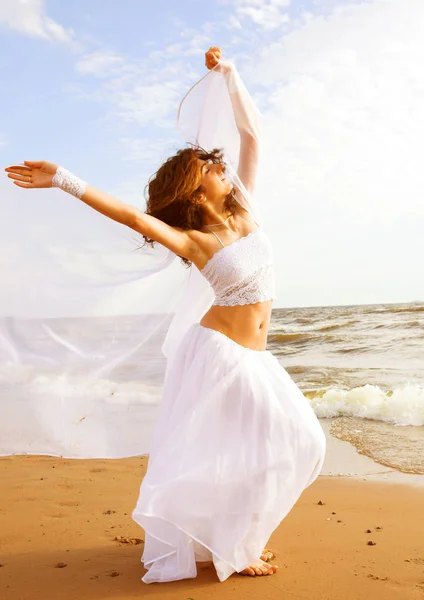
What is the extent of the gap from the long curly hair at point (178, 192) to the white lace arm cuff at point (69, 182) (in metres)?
0.46

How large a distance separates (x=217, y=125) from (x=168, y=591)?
8.26ft

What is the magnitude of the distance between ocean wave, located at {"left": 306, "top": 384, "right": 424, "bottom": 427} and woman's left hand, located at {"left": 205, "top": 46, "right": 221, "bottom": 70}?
196 inches

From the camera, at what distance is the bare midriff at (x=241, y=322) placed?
10.3 feet

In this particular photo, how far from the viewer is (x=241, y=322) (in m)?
3.15

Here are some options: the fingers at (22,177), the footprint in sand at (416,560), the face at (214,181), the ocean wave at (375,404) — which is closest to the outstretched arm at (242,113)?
the face at (214,181)

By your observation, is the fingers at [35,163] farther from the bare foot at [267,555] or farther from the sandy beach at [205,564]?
the bare foot at [267,555]

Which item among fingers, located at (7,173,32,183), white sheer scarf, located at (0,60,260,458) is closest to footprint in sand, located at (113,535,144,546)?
white sheer scarf, located at (0,60,260,458)

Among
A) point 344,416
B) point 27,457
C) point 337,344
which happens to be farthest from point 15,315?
point 337,344

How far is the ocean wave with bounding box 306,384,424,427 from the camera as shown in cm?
751

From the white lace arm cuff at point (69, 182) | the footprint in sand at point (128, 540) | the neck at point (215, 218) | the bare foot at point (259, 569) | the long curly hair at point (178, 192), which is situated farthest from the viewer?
the footprint in sand at point (128, 540)

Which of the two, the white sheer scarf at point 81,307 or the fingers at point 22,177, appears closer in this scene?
the fingers at point 22,177

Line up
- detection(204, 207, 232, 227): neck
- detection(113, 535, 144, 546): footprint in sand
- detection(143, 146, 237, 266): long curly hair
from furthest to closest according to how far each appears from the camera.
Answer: detection(113, 535, 144, 546): footprint in sand < detection(204, 207, 232, 227): neck < detection(143, 146, 237, 266): long curly hair

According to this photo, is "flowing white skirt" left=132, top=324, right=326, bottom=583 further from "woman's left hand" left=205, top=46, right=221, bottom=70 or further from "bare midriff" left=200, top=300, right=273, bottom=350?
"woman's left hand" left=205, top=46, right=221, bottom=70

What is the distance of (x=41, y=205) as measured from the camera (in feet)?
12.1
